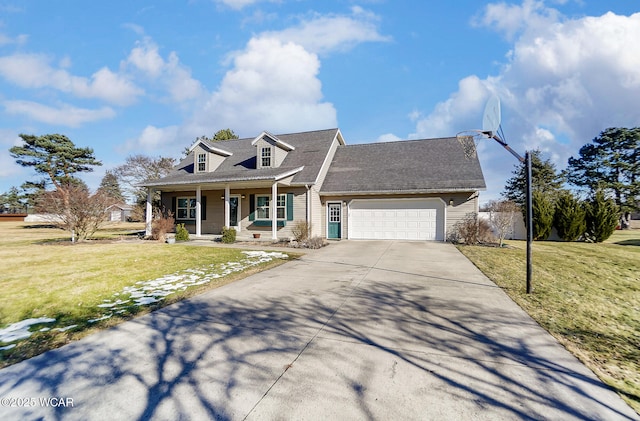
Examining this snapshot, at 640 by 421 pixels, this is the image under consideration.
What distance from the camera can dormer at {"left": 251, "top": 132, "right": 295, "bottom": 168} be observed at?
1628 centimetres

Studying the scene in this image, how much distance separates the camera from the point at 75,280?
638 cm

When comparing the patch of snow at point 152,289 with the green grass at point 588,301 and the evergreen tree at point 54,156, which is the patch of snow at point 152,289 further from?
the evergreen tree at point 54,156

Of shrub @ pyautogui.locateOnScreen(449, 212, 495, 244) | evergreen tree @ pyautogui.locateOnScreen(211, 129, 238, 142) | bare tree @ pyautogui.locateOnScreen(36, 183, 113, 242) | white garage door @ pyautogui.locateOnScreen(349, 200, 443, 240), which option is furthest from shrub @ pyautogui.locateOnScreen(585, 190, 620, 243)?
evergreen tree @ pyautogui.locateOnScreen(211, 129, 238, 142)

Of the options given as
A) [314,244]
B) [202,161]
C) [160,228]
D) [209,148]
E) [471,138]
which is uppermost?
[209,148]

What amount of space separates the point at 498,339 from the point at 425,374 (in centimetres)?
147

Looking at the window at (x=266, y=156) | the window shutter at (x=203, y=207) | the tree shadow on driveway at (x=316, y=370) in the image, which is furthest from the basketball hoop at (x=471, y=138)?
the window shutter at (x=203, y=207)

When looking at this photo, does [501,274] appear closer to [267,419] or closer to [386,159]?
[267,419]

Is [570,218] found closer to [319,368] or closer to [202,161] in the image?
[319,368]

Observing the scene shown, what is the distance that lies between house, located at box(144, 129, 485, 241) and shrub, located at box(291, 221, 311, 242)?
0.93m

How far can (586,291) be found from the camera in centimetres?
608

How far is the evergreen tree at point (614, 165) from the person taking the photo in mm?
27000

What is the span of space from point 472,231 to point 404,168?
198 inches

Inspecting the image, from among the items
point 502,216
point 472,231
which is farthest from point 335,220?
point 502,216

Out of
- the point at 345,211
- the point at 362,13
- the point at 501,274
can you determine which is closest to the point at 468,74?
the point at 362,13
